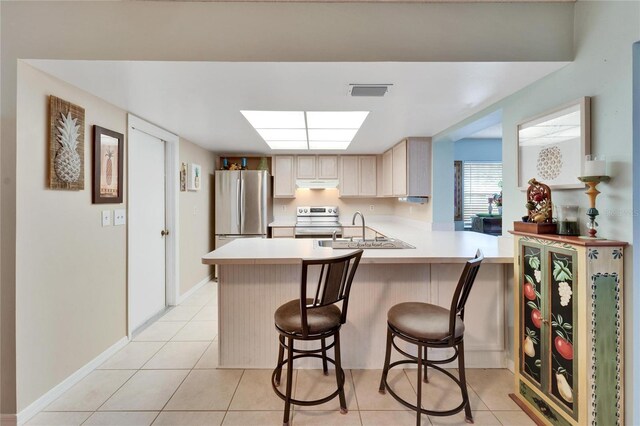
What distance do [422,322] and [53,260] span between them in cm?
237

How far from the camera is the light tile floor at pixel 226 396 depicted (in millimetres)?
1667

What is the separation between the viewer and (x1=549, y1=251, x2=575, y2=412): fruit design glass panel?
1.44 metres

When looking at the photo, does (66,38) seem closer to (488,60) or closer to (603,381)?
(488,60)

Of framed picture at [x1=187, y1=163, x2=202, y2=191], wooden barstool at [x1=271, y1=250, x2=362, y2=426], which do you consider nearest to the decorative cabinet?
wooden barstool at [x1=271, y1=250, x2=362, y2=426]

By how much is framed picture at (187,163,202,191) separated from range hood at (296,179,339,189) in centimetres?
155

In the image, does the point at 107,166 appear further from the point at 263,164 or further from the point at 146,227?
the point at 263,164

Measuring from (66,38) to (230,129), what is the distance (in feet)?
5.35

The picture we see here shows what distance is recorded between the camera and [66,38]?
64.1 inches

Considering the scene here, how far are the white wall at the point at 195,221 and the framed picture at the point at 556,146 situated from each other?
3633 millimetres

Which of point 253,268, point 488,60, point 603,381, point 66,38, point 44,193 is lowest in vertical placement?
point 603,381

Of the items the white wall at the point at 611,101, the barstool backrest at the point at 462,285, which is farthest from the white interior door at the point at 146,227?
the white wall at the point at 611,101

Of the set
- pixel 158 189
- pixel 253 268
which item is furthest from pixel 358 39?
pixel 158 189

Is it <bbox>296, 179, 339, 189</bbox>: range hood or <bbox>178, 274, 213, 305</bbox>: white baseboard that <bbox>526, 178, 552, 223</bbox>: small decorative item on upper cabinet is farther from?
<bbox>178, 274, 213, 305</bbox>: white baseboard

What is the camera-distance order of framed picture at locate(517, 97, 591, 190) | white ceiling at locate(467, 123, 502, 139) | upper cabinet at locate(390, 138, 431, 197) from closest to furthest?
1. framed picture at locate(517, 97, 591, 190)
2. upper cabinet at locate(390, 138, 431, 197)
3. white ceiling at locate(467, 123, 502, 139)
